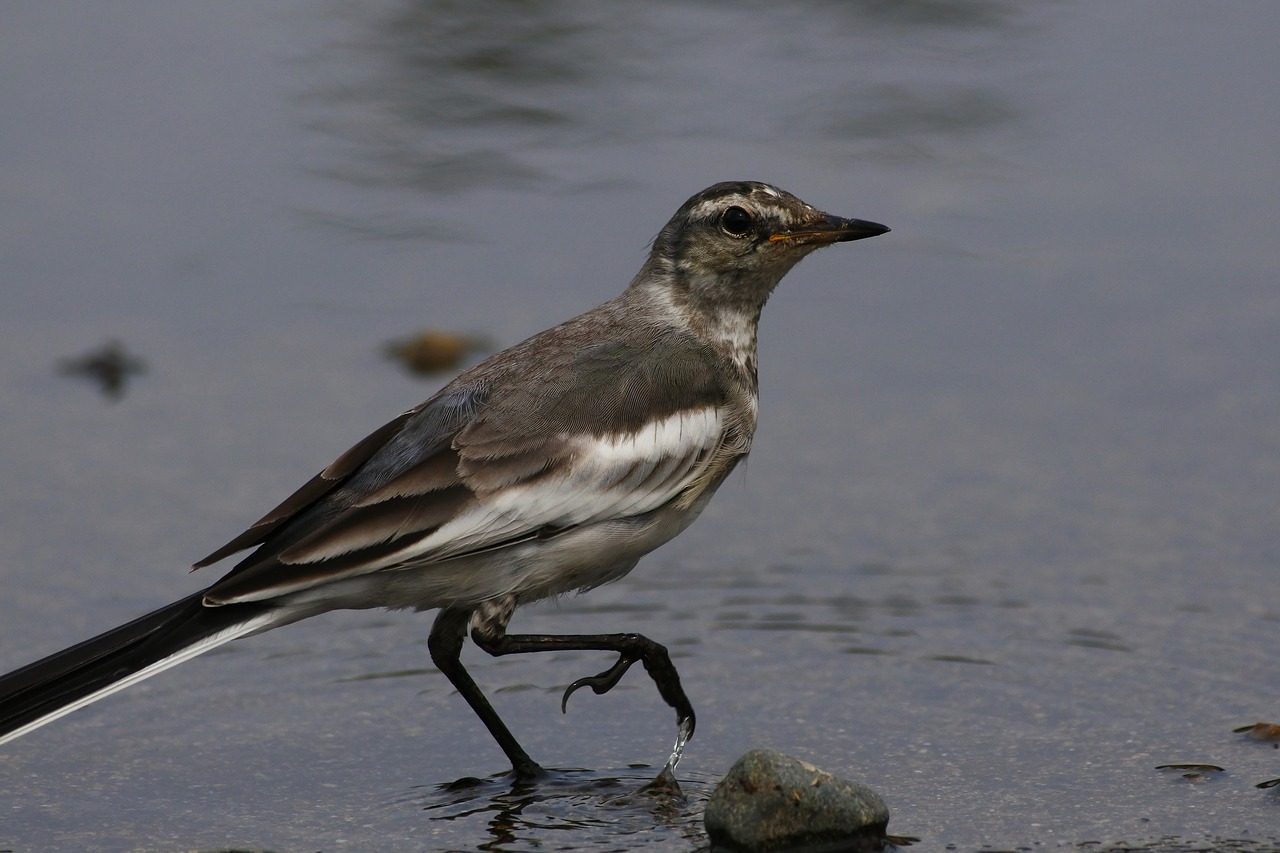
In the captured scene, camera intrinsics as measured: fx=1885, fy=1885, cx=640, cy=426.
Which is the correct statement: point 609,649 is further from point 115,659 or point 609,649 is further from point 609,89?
point 609,89

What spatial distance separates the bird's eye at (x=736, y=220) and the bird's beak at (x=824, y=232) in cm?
10

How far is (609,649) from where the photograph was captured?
6.04 meters

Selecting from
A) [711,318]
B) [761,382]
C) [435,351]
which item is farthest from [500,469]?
[435,351]

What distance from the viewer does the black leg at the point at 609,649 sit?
5.81 metres

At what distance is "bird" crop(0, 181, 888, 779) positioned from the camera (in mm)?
5418

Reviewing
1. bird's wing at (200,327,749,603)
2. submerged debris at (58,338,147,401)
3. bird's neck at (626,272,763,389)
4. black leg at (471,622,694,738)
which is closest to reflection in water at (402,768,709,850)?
black leg at (471,622,694,738)

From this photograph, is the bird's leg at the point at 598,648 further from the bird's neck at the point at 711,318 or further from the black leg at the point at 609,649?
the bird's neck at the point at 711,318

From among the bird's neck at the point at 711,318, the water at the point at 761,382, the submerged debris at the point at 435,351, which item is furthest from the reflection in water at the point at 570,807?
the submerged debris at the point at 435,351

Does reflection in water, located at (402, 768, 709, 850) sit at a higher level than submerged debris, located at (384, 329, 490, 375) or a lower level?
lower

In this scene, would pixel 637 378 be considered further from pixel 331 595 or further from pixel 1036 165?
pixel 1036 165

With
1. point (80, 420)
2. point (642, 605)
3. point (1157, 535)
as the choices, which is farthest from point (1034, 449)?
point (80, 420)

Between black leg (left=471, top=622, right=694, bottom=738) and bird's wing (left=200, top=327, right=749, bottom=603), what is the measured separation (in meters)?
0.40

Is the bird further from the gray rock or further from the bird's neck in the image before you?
the gray rock

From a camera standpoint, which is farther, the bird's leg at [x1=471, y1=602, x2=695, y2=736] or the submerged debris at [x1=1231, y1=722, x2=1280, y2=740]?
the bird's leg at [x1=471, y1=602, x2=695, y2=736]
